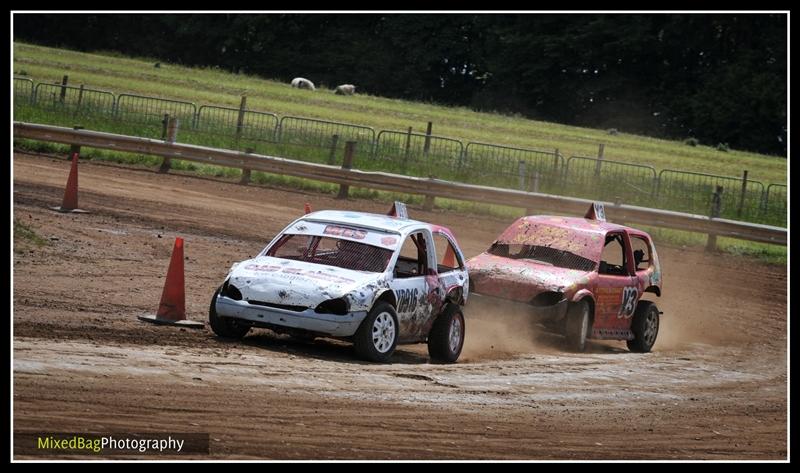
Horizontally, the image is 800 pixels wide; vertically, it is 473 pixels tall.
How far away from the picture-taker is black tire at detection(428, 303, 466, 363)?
536 inches

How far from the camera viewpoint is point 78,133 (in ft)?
98.0

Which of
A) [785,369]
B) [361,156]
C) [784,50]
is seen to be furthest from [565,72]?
[785,369]

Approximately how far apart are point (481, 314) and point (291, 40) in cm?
6329

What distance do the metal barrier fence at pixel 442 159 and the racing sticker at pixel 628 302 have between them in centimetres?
1432

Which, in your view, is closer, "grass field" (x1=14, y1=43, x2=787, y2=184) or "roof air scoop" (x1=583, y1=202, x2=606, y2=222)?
"roof air scoop" (x1=583, y1=202, x2=606, y2=222)

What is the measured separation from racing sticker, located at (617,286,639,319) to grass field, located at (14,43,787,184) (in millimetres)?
29063

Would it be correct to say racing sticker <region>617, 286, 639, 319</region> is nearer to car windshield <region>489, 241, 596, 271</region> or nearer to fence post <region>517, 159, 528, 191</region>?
car windshield <region>489, 241, 596, 271</region>

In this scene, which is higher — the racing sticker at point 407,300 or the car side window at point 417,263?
the car side window at point 417,263

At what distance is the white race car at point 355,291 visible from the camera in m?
12.4

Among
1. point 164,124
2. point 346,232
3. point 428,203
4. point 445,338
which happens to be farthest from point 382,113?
point 445,338

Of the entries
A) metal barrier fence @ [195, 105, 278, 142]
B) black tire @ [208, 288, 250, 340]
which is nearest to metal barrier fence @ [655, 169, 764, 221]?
metal barrier fence @ [195, 105, 278, 142]

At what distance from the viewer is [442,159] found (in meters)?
34.3

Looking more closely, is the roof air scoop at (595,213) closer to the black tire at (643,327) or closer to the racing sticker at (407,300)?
the black tire at (643,327)

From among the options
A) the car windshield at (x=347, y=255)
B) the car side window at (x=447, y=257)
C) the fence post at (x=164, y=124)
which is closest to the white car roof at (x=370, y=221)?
the car windshield at (x=347, y=255)
